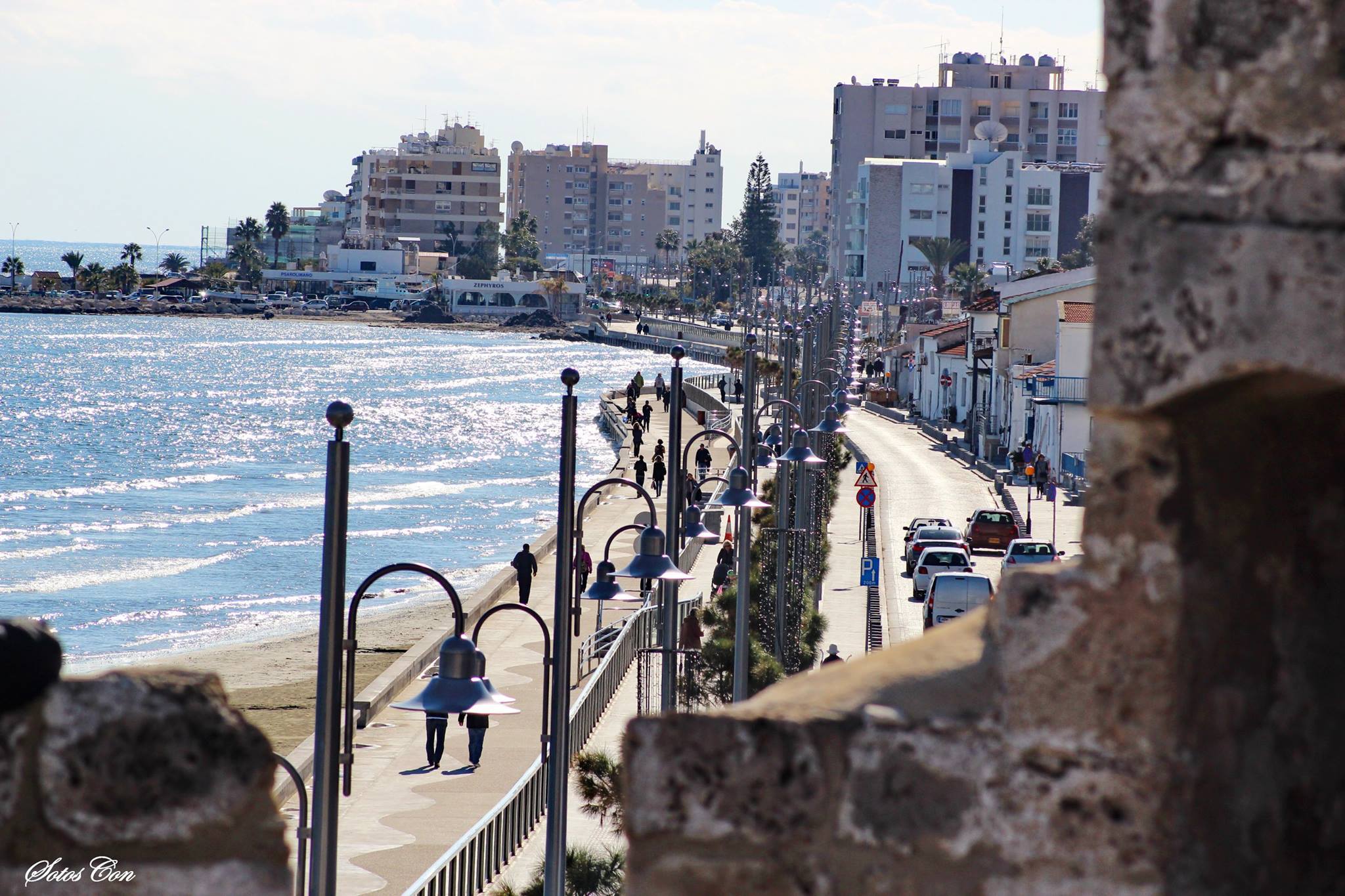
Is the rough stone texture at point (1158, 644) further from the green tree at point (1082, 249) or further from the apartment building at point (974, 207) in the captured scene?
the apartment building at point (974, 207)

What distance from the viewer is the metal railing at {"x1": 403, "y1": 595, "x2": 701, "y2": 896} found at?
13.3 meters

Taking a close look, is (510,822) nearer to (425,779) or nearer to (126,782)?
(425,779)

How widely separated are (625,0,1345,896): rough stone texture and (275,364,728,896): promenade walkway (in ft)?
44.8

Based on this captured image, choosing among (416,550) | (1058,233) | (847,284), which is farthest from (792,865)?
(847,284)

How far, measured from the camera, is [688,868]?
2549 mm

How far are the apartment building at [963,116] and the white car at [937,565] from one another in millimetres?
131445

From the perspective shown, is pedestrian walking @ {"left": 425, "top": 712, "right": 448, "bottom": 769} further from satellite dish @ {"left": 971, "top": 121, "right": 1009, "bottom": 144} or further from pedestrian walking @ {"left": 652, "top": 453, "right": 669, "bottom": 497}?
satellite dish @ {"left": 971, "top": 121, "right": 1009, "bottom": 144}

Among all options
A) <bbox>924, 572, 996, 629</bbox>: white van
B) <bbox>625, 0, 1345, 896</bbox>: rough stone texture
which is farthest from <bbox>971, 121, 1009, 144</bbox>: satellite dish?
<bbox>625, 0, 1345, 896</bbox>: rough stone texture

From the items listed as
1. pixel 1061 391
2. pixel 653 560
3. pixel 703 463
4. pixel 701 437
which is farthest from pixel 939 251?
pixel 653 560

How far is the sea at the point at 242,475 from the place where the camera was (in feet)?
150

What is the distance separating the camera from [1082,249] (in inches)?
4550

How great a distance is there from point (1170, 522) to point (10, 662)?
1.65 metres

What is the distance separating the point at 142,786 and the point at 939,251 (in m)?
131

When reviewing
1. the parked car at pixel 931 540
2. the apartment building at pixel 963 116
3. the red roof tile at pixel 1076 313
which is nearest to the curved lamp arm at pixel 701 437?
the parked car at pixel 931 540
